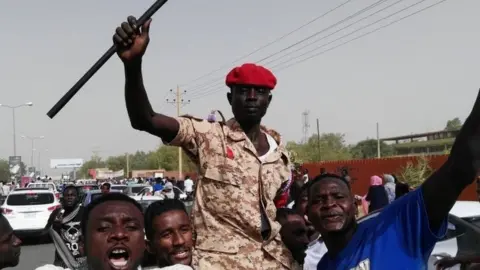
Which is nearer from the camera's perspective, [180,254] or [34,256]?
[180,254]

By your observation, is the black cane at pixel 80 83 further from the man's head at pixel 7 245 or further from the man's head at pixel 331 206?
the man's head at pixel 331 206

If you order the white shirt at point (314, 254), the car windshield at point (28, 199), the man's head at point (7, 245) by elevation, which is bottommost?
the car windshield at point (28, 199)

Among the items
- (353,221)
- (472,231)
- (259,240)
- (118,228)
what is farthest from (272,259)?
(472,231)

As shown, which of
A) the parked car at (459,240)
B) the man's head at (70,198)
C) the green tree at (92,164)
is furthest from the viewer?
the green tree at (92,164)

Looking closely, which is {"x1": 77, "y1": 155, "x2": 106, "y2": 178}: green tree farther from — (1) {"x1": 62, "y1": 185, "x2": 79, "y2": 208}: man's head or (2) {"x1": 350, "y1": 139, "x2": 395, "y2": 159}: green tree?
(1) {"x1": 62, "y1": 185, "x2": 79, "y2": 208}: man's head

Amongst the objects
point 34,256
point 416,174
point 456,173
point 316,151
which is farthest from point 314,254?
point 316,151

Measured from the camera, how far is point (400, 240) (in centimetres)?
251

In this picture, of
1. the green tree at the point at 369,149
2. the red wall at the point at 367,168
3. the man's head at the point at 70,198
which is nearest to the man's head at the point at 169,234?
the man's head at the point at 70,198

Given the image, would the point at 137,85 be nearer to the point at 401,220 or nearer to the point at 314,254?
the point at 401,220

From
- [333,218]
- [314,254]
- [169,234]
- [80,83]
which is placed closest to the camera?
[80,83]

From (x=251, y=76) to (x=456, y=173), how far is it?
1.07 metres

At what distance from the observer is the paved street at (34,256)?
11.7m

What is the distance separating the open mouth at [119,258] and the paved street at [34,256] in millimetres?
9587

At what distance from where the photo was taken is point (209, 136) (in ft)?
9.71
